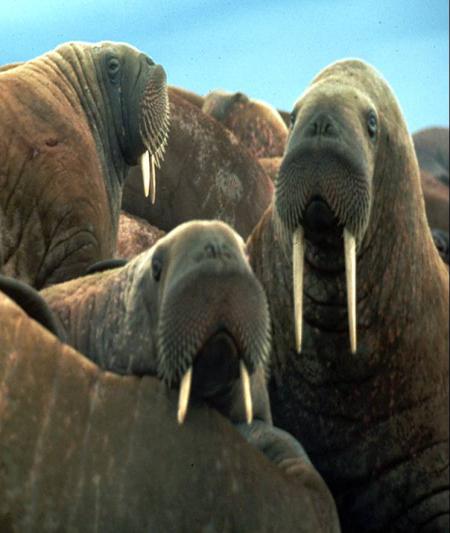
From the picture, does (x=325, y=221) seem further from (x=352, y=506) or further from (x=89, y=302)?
(x=352, y=506)

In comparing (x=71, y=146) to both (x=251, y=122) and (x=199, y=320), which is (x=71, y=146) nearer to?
(x=199, y=320)

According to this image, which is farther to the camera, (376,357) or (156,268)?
(376,357)

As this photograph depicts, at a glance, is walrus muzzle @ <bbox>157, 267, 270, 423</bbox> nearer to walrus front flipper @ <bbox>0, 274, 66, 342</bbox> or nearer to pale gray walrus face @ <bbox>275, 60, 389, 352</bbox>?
walrus front flipper @ <bbox>0, 274, 66, 342</bbox>

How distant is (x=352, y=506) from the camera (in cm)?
548

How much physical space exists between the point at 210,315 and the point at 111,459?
546 millimetres

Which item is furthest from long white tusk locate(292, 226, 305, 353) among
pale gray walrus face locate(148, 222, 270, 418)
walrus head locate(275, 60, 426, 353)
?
pale gray walrus face locate(148, 222, 270, 418)

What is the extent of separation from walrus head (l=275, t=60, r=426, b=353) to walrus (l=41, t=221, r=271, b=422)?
33.5 inches

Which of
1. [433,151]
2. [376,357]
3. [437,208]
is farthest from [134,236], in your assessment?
[433,151]

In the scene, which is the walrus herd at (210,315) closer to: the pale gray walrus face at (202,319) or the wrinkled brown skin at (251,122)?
the pale gray walrus face at (202,319)

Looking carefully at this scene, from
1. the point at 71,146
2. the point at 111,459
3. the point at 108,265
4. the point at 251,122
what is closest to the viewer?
the point at 111,459

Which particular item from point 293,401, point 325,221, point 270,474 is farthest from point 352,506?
point 270,474

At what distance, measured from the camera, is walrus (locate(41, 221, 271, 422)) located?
11.6ft

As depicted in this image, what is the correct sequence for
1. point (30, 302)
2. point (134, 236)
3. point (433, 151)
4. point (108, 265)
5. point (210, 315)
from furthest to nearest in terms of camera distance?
point (433, 151), point (134, 236), point (108, 265), point (30, 302), point (210, 315)

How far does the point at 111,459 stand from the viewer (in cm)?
372
